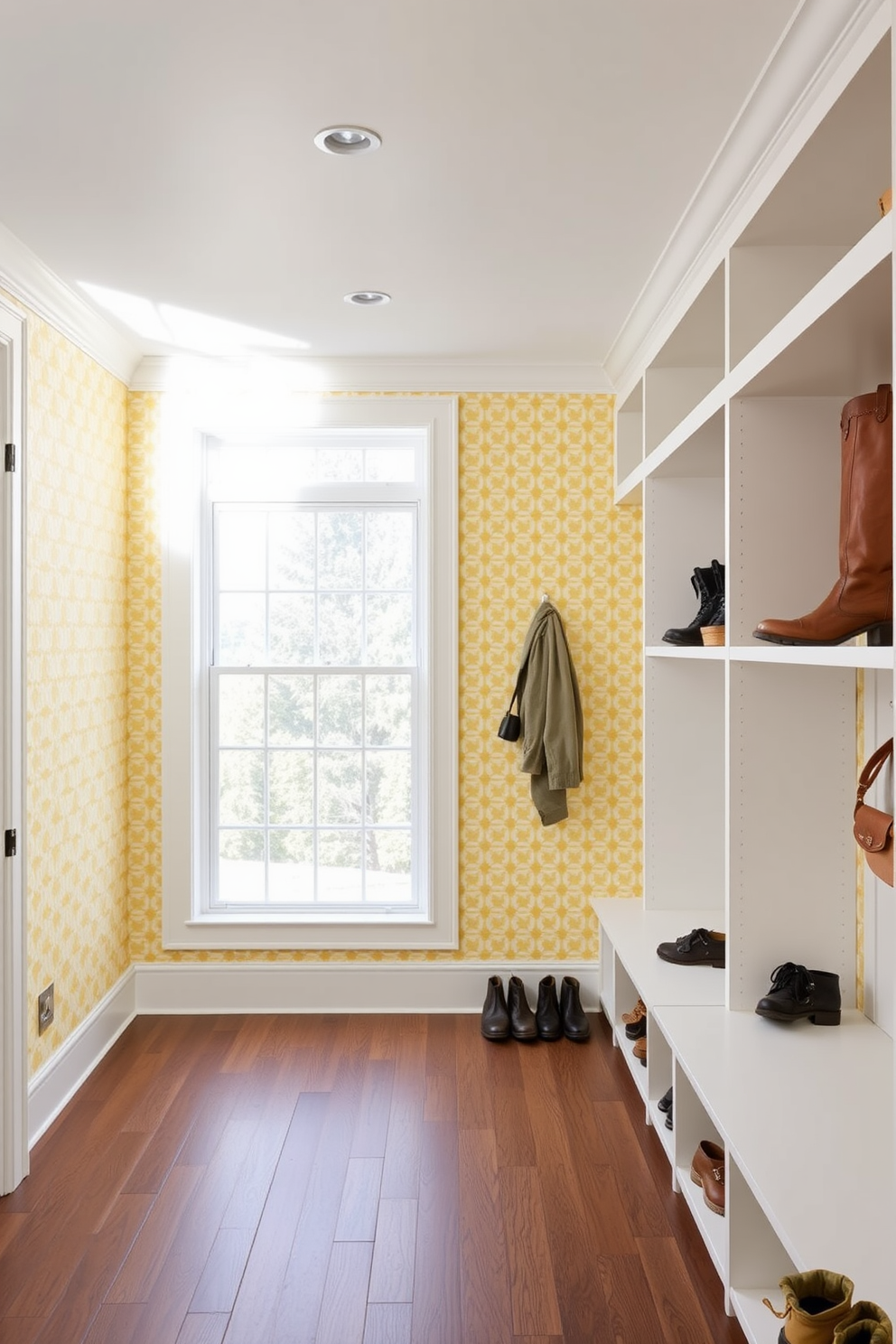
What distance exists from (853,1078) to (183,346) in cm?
322

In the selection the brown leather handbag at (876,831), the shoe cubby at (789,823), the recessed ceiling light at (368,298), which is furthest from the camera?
the recessed ceiling light at (368,298)

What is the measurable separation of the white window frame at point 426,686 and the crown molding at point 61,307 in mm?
299

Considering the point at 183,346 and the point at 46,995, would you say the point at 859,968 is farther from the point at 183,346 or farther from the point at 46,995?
the point at 183,346

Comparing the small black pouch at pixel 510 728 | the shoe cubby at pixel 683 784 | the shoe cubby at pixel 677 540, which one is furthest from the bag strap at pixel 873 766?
the small black pouch at pixel 510 728

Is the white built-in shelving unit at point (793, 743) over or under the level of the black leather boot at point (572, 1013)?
over

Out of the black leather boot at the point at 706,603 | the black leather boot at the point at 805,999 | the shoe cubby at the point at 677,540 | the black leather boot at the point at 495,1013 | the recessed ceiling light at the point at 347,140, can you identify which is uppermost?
the recessed ceiling light at the point at 347,140

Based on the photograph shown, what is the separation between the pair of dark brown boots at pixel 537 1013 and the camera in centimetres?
360

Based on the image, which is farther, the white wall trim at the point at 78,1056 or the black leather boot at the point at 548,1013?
the black leather boot at the point at 548,1013

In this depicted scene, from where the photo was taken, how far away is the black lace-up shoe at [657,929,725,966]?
291 cm

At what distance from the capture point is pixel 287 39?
1.75 meters

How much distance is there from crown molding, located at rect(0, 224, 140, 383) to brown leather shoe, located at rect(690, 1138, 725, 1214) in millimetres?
2864

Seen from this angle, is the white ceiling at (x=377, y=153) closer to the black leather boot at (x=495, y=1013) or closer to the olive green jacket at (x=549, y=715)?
the olive green jacket at (x=549, y=715)

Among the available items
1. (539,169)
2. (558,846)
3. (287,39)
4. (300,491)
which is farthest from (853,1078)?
(300,491)

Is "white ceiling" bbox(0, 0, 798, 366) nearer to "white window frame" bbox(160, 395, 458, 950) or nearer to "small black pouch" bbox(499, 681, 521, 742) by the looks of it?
"white window frame" bbox(160, 395, 458, 950)
